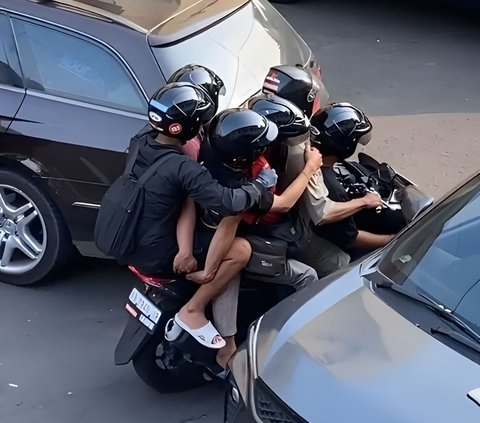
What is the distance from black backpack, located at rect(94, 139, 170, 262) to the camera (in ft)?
13.9

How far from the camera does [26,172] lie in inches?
211

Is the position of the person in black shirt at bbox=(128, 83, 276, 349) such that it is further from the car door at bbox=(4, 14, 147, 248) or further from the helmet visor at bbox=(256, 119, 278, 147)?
the car door at bbox=(4, 14, 147, 248)

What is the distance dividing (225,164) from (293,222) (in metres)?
0.50

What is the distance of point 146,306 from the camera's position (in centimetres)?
441

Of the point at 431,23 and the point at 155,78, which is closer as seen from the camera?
the point at 155,78

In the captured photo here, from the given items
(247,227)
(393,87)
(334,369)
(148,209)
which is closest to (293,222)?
(247,227)

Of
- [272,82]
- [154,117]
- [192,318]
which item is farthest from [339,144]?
[192,318]

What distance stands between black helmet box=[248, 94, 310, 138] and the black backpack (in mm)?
535

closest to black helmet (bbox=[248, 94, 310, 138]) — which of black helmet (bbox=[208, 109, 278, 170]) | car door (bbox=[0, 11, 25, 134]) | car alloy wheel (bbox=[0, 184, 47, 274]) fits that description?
black helmet (bbox=[208, 109, 278, 170])

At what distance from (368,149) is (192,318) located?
3.58 meters

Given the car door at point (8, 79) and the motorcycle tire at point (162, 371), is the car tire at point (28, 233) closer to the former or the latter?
the car door at point (8, 79)

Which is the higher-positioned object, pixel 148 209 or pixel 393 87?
pixel 148 209

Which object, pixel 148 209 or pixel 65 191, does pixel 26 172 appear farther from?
pixel 148 209

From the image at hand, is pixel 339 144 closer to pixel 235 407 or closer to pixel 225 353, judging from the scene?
pixel 225 353
